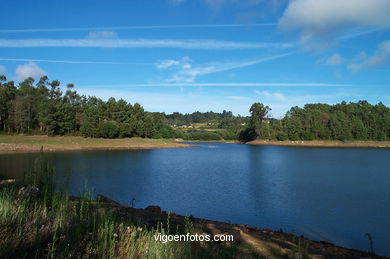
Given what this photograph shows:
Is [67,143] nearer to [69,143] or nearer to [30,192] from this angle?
[69,143]

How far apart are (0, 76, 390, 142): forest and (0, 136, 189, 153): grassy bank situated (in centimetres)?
464

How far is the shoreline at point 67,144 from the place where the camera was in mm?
55625

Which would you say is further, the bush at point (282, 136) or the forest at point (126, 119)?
the bush at point (282, 136)

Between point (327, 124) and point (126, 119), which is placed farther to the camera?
point (327, 124)

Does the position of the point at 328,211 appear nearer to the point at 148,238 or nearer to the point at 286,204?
the point at 286,204

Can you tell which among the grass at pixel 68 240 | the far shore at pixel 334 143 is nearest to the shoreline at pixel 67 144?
the far shore at pixel 334 143

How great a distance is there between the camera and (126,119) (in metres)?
86.9

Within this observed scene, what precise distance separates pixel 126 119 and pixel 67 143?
23.1 meters

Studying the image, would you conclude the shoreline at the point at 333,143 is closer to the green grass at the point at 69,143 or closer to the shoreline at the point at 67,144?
the shoreline at the point at 67,144

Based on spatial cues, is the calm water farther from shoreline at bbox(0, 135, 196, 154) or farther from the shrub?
the shrub

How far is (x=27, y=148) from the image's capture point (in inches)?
Result: 2202

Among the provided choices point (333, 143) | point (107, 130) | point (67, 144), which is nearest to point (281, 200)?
point (67, 144)

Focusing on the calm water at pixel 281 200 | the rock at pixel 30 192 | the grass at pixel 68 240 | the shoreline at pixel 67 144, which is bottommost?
the calm water at pixel 281 200

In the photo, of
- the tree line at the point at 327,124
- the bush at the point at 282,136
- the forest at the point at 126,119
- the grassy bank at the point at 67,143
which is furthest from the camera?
the bush at the point at 282,136
